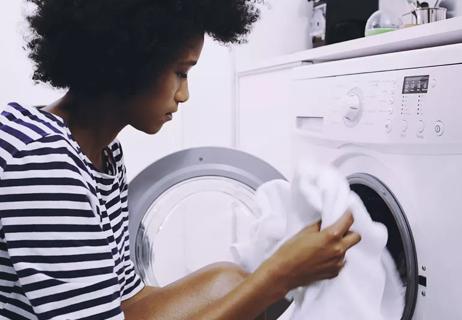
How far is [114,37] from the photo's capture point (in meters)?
0.67

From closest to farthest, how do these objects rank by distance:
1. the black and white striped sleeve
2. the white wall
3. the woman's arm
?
1. the black and white striped sleeve
2. the woman's arm
3. the white wall

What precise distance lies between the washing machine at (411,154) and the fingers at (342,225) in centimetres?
12

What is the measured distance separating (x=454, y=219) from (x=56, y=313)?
604 millimetres

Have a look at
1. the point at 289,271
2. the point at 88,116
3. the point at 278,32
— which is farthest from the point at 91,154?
the point at 278,32

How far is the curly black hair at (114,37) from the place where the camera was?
0.66 meters

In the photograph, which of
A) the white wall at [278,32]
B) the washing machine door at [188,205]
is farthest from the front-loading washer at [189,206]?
the white wall at [278,32]

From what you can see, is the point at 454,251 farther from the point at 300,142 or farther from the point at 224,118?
the point at 224,118

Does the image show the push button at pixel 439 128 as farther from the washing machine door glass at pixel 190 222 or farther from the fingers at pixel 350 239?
the washing machine door glass at pixel 190 222

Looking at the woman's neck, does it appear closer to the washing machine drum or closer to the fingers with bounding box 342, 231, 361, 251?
the fingers with bounding box 342, 231, 361, 251

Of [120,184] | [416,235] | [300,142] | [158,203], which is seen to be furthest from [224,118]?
[416,235]

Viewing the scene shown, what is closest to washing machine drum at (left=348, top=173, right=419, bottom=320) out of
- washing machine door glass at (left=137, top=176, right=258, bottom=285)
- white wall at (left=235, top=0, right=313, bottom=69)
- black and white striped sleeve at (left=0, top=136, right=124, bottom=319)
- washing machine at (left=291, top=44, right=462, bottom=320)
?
washing machine at (left=291, top=44, right=462, bottom=320)

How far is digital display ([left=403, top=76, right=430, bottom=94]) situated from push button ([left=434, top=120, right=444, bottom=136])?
0.06m

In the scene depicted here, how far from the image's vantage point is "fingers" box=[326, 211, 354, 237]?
0.75 m

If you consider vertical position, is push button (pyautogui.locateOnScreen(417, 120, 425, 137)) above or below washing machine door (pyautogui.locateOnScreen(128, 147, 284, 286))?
above
